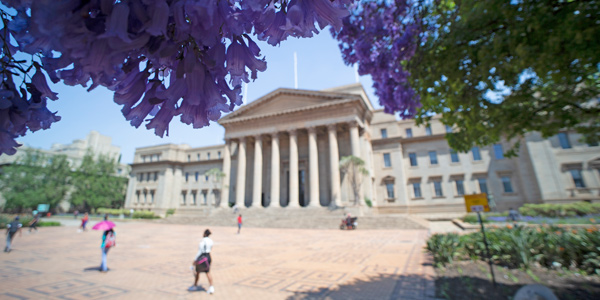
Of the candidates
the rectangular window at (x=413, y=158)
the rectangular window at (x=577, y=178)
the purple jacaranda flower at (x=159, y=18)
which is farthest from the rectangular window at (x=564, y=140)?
the purple jacaranda flower at (x=159, y=18)

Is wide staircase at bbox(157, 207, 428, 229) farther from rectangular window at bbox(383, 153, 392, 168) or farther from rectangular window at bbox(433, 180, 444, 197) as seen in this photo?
rectangular window at bbox(433, 180, 444, 197)

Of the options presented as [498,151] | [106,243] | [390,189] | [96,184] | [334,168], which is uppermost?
[498,151]

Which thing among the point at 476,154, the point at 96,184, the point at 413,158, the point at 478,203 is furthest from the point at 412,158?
the point at 96,184

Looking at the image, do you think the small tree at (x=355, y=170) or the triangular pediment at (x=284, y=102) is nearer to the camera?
the small tree at (x=355, y=170)

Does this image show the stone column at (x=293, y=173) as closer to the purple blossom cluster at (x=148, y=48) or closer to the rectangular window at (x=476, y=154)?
the rectangular window at (x=476, y=154)

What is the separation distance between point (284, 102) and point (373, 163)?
50.1 feet

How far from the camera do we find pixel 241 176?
35.8 metres

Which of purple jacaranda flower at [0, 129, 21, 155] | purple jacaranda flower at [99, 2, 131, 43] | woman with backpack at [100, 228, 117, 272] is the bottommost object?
woman with backpack at [100, 228, 117, 272]

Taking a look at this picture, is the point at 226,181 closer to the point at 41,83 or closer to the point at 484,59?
the point at 484,59

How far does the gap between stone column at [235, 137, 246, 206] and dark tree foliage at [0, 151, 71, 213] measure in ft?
134

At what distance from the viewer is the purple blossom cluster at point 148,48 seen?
0.73 metres

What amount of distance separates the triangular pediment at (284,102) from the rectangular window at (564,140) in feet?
77.1

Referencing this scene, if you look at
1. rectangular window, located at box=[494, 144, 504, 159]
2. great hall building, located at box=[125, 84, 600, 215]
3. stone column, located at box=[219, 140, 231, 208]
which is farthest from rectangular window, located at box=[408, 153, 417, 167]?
stone column, located at box=[219, 140, 231, 208]

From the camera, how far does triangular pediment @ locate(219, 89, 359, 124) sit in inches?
1310
